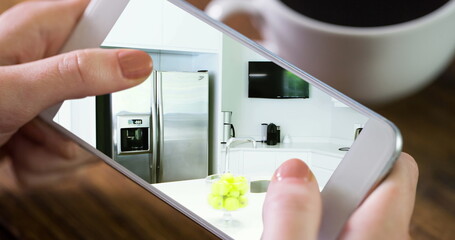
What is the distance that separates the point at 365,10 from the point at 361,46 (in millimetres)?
15

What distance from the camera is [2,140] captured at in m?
0.25

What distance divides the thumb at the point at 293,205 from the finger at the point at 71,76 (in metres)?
0.09

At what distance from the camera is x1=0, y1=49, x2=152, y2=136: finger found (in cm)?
20

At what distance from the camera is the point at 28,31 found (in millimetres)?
265

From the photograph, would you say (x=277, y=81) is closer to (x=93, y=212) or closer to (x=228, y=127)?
(x=228, y=127)

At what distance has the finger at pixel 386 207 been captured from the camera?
0.17 meters

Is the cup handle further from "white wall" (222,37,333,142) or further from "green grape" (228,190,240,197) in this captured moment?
"green grape" (228,190,240,197)

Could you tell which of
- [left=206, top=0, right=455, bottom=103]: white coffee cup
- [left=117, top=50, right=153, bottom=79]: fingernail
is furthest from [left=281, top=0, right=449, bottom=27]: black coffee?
[left=117, top=50, right=153, bottom=79]: fingernail

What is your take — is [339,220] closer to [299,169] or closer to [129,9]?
[299,169]

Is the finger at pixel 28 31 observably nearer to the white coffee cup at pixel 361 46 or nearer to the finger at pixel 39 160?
the finger at pixel 39 160

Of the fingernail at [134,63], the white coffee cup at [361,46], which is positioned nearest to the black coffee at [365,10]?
the white coffee cup at [361,46]

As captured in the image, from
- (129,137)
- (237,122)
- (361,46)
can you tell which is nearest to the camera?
(361,46)

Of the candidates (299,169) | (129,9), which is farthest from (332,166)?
(129,9)

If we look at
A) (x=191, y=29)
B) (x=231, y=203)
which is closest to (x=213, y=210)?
(x=231, y=203)
